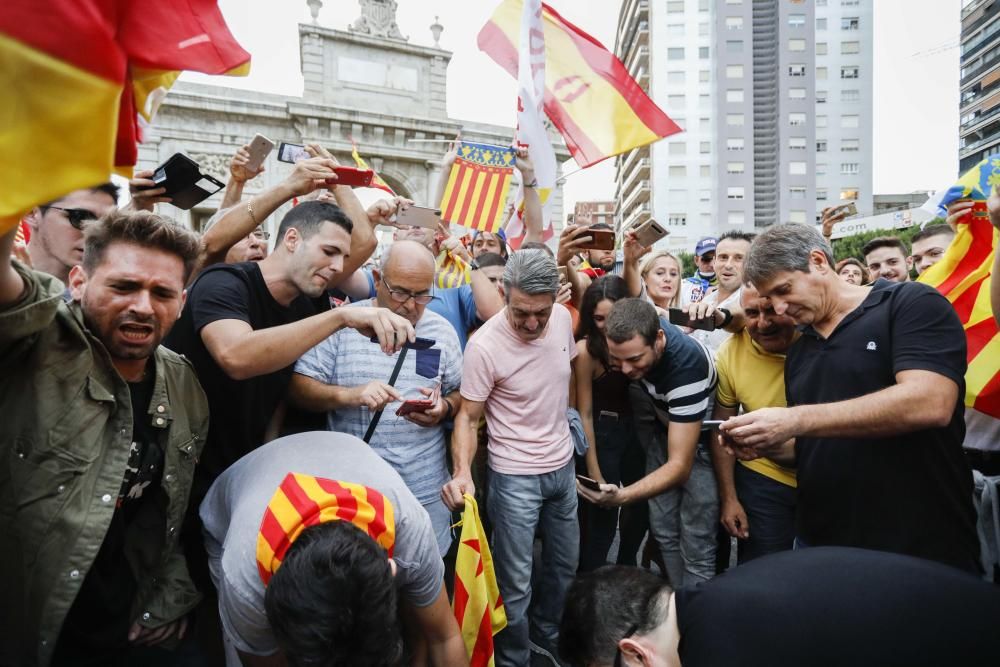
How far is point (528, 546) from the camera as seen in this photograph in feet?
9.34

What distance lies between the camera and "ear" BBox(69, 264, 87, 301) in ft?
5.45

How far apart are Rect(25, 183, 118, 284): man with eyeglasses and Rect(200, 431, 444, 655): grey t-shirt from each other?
1.21 m

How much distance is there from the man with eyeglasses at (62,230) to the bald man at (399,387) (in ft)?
3.40

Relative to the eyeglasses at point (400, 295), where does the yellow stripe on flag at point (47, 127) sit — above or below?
above

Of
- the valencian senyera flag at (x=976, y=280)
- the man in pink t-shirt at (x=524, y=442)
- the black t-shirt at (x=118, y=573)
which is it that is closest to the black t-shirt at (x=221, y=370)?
the black t-shirt at (x=118, y=573)

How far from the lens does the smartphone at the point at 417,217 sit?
3613 mm

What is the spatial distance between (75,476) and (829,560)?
203 centimetres

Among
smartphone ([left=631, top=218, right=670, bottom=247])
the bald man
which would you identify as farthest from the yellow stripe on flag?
smartphone ([left=631, top=218, right=670, bottom=247])

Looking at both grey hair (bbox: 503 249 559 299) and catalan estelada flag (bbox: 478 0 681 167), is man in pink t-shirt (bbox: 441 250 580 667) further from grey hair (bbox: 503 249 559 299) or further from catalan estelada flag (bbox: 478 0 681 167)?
catalan estelada flag (bbox: 478 0 681 167)

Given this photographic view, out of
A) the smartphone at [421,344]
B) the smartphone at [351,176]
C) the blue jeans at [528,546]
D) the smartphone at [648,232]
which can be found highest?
the smartphone at [351,176]

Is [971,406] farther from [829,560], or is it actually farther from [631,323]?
[829,560]

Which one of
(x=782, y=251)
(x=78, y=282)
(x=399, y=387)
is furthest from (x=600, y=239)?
(x=78, y=282)

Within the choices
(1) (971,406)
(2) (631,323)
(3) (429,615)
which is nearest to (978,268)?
(1) (971,406)

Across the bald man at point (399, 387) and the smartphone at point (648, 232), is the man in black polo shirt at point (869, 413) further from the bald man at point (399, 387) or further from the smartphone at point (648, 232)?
the bald man at point (399, 387)
